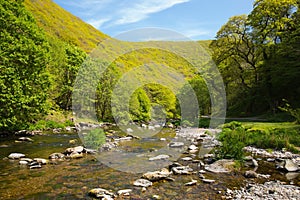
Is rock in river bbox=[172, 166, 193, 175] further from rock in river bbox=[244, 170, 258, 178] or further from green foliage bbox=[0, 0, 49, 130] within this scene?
A: green foliage bbox=[0, 0, 49, 130]

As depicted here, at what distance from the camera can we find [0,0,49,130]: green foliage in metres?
16.2

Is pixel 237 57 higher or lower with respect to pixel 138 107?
higher

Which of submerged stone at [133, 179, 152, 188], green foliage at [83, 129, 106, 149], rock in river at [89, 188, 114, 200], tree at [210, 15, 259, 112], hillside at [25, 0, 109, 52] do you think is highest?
hillside at [25, 0, 109, 52]

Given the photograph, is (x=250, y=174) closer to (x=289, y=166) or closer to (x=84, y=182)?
(x=289, y=166)

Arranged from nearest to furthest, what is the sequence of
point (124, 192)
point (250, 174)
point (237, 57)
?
1. point (124, 192)
2. point (250, 174)
3. point (237, 57)

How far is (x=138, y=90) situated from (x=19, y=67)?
28584mm

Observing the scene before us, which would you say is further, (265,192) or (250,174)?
(250,174)

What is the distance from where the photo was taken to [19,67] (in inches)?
683

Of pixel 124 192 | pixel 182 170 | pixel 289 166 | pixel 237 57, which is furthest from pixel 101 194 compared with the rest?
pixel 237 57

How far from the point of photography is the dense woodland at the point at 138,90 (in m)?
16.8

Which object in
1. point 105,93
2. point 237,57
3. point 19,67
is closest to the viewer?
point 19,67

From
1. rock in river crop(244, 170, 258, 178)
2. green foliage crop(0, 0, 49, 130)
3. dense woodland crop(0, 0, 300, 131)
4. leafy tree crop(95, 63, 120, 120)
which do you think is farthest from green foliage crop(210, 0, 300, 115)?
green foliage crop(0, 0, 49, 130)

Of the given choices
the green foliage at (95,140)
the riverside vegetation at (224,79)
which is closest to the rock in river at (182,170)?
the riverside vegetation at (224,79)

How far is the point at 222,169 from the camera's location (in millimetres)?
10289
